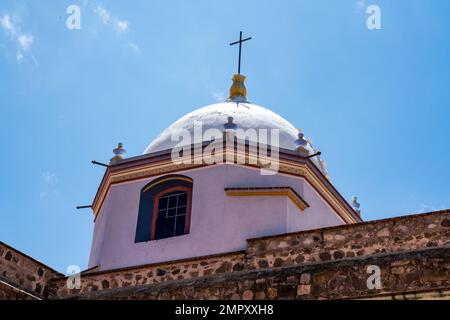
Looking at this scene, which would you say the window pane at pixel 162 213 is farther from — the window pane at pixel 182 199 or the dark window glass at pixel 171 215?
the window pane at pixel 182 199

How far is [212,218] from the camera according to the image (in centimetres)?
1265

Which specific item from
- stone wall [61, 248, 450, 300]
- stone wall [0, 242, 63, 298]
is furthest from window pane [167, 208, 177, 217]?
stone wall [61, 248, 450, 300]

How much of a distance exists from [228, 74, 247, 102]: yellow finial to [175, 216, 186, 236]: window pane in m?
4.29

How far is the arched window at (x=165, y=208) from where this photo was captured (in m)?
13.0

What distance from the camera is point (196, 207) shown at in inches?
506

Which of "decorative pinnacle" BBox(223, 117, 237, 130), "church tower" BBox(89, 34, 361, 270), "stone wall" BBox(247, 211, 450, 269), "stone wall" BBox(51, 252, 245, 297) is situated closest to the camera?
"stone wall" BBox(247, 211, 450, 269)

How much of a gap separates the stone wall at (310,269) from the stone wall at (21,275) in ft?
0.84

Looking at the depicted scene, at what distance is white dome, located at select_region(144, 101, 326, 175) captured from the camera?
14305 mm

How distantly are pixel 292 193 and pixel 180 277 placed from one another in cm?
288

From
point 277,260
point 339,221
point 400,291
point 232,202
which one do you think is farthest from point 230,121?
point 400,291

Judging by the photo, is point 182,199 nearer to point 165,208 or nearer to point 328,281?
point 165,208

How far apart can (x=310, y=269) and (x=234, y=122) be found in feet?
17.9

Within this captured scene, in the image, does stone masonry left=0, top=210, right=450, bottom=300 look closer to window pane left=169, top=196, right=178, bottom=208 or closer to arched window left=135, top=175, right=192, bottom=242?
arched window left=135, top=175, right=192, bottom=242
